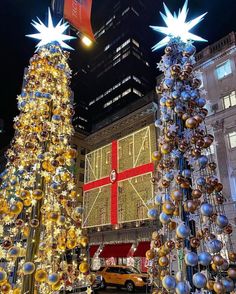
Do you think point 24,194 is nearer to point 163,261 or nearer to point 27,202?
point 27,202

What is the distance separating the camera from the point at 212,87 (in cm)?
2106

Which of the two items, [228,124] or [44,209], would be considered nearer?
[44,209]

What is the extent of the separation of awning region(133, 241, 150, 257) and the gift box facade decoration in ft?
6.95

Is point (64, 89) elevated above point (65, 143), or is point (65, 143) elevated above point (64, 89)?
point (64, 89)

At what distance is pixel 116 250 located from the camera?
23.2m

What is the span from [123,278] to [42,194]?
12.9 metres

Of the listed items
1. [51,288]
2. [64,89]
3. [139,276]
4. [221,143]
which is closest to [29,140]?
[64,89]

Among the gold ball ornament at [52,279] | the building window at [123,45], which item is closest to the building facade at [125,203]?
the gold ball ornament at [52,279]

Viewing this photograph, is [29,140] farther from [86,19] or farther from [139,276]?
[139,276]

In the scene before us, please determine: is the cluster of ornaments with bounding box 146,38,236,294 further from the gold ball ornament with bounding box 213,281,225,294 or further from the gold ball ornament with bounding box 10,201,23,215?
the gold ball ornament with bounding box 10,201,23,215

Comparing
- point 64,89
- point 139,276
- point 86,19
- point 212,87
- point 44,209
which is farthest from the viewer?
point 212,87

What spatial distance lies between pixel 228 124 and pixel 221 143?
1618 mm

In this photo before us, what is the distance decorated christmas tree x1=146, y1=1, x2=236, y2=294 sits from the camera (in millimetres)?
3161

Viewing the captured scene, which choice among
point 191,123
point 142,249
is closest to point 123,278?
point 142,249
